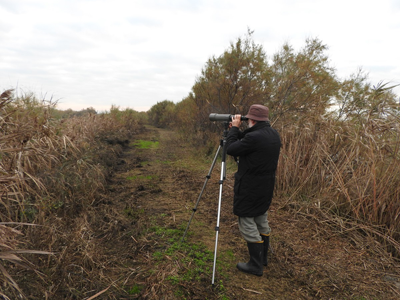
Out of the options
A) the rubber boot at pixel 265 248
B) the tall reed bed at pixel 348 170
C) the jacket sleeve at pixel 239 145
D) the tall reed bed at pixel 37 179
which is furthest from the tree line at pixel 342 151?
the tall reed bed at pixel 37 179

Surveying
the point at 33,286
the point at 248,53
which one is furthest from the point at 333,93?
the point at 33,286

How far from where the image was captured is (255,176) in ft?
8.30

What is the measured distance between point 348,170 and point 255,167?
2.30 m

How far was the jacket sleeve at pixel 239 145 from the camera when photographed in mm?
2465

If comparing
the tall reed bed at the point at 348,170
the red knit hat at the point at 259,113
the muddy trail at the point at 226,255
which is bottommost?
the muddy trail at the point at 226,255

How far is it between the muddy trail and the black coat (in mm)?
753

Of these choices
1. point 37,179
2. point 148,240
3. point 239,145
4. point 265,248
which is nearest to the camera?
point 239,145

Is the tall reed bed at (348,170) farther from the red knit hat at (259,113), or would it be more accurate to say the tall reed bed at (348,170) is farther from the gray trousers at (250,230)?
the red knit hat at (259,113)

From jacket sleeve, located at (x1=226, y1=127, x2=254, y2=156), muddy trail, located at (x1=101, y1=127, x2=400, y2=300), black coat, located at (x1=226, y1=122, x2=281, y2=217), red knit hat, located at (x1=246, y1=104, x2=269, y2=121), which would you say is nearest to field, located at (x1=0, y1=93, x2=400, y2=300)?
muddy trail, located at (x1=101, y1=127, x2=400, y2=300)

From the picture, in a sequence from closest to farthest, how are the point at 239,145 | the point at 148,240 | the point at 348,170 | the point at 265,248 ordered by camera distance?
the point at 239,145, the point at 265,248, the point at 148,240, the point at 348,170

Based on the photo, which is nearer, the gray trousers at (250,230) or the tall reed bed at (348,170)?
the gray trousers at (250,230)

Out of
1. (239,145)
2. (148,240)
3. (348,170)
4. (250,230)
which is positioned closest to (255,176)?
(239,145)

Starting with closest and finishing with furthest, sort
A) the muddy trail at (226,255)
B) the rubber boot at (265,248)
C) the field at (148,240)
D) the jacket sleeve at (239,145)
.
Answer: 1. the field at (148,240)
2. the muddy trail at (226,255)
3. the jacket sleeve at (239,145)
4. the rubber boot at (265,248)

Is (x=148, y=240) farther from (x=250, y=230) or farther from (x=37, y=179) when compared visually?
(x=37, y=179)
